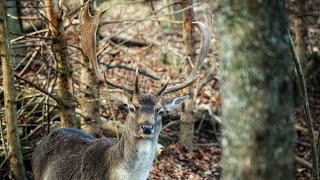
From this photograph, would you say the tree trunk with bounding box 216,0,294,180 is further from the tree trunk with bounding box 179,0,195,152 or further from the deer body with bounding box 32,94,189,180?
the tree trunk with bounding box 179,0,195,152

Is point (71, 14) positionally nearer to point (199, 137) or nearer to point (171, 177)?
point (171, 177)

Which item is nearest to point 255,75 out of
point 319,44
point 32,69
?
point 32,69

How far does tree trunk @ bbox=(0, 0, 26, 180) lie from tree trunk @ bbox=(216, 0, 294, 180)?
153 inches

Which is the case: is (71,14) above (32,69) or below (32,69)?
above

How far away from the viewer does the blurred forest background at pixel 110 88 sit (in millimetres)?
8328

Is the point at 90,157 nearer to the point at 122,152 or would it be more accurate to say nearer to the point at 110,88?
the point at 122,152

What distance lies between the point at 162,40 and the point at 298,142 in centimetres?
481

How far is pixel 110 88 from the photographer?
11070 mm

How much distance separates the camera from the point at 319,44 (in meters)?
14.6

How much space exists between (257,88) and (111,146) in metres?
3.70

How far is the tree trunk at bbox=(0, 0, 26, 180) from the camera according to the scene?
22.4ft

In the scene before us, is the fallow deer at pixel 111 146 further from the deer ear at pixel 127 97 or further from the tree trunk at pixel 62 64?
the tree trunk at pixel 62 64

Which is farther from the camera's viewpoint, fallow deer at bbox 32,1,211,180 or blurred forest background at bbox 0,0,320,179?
blurred forest background at bbox 0,0,320,179

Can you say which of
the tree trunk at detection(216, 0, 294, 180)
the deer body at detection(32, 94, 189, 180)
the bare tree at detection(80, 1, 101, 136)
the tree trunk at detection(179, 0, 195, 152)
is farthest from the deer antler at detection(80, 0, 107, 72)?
the tree trunk at detection(216, 0, 294, 180)
